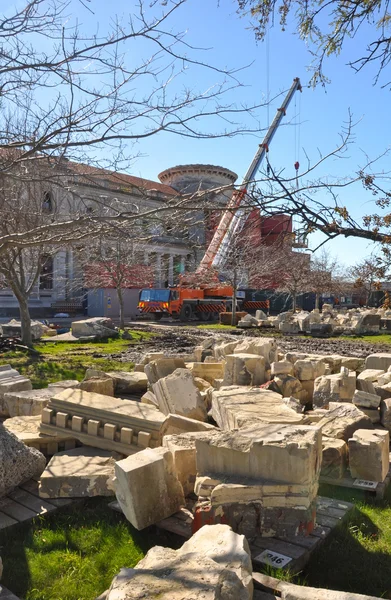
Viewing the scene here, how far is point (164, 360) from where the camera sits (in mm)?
7387

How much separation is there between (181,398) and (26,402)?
1.93 m

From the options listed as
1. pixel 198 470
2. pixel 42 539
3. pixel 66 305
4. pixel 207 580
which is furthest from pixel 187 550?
pixel 66 305

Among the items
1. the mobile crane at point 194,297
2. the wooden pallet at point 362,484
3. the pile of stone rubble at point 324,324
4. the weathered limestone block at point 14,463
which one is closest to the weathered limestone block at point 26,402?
the weathered limestone block at point 14,463

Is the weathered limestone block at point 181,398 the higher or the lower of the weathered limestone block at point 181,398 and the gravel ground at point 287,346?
the higher

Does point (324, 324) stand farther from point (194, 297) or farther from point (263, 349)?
point (263, 349)

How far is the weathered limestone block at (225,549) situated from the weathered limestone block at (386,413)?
3.33m

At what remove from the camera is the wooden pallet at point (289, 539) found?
3027mm

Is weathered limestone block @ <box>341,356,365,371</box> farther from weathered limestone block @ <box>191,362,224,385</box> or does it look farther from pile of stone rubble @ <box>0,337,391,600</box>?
weathered limestone block @ <box>191,362,224,385</box>

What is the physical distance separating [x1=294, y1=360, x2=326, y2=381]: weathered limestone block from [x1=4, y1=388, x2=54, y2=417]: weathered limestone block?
3502mm

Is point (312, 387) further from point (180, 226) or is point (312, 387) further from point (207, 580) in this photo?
point (207, 580)

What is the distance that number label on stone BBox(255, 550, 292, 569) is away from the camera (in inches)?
117

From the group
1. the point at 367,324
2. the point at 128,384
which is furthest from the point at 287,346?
the point at 128,384

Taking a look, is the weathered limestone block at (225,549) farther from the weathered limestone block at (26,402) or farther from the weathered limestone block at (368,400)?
the weathered limestone block at (26,402)

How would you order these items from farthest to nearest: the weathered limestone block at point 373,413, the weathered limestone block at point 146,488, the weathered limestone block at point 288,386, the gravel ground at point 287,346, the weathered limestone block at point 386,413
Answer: the gravel ground at point 287,346, the weathered limestone block at point 288,386, the weathered limestone block at point 373,413, the weathered limestone block at point 386,413, the weathered limestone block at point 146,488
